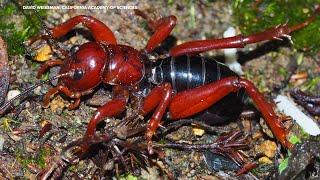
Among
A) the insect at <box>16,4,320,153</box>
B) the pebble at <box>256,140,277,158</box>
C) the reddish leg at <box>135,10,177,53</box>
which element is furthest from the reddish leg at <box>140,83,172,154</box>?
the pebble at <box>256,140,277,158</box>

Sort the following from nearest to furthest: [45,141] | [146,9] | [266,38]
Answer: [45,141] → [266,38] → [146,9]

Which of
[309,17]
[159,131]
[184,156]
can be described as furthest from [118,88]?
[309,17]

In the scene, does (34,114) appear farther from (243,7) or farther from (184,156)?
(243,7)

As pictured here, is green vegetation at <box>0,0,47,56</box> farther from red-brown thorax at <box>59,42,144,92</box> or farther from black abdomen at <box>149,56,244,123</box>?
black abdomen at <box>149,56,244,123</box>

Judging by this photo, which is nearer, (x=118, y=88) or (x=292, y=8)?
(x=118, y=88)

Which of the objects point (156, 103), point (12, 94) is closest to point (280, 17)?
point (156, 103)

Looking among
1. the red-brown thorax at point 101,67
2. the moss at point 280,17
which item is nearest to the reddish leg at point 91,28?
the red-brown thorax at point 101,67

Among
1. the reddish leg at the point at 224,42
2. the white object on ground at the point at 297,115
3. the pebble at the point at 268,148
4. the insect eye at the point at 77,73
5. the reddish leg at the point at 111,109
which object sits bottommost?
the pebble at the point at 268,148

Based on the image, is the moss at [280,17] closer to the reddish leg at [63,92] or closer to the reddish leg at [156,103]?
the reddish leg at [156,103]
